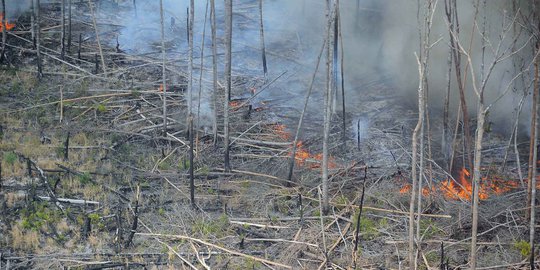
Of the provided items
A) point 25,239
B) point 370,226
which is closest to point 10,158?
point 25,239

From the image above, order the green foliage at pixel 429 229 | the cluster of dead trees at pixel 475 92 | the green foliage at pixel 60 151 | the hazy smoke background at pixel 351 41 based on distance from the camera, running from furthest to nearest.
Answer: the hazy smoke background at pixel 351 41
the green foliage at pixel 60 151
the green foliage at pixel 429 229
the cluster of dead trees at pixel 475 92

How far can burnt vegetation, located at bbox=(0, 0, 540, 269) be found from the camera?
1348 cm

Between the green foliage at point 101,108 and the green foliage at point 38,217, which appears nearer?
the green foliage at point 38,217

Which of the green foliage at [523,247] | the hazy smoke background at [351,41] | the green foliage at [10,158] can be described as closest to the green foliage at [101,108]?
the hazy smoke background at [351,41]

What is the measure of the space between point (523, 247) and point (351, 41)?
14475 millimetres

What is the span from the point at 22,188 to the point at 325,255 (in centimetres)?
729

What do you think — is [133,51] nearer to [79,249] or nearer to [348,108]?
[348,108]

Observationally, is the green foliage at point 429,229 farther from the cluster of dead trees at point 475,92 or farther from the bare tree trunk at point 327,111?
the bare tree trunk at point 327,111

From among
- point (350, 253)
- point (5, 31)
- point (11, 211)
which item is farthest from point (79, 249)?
point (5, 31)

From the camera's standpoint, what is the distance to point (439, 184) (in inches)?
617

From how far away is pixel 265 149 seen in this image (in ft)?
58.3

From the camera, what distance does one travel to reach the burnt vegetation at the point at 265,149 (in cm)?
1348

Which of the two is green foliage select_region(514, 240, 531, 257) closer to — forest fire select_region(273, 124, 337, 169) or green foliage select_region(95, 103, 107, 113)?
forest fire select_region(273, 124, 337, 169)

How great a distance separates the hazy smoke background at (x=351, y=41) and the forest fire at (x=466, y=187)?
349 centimetres
